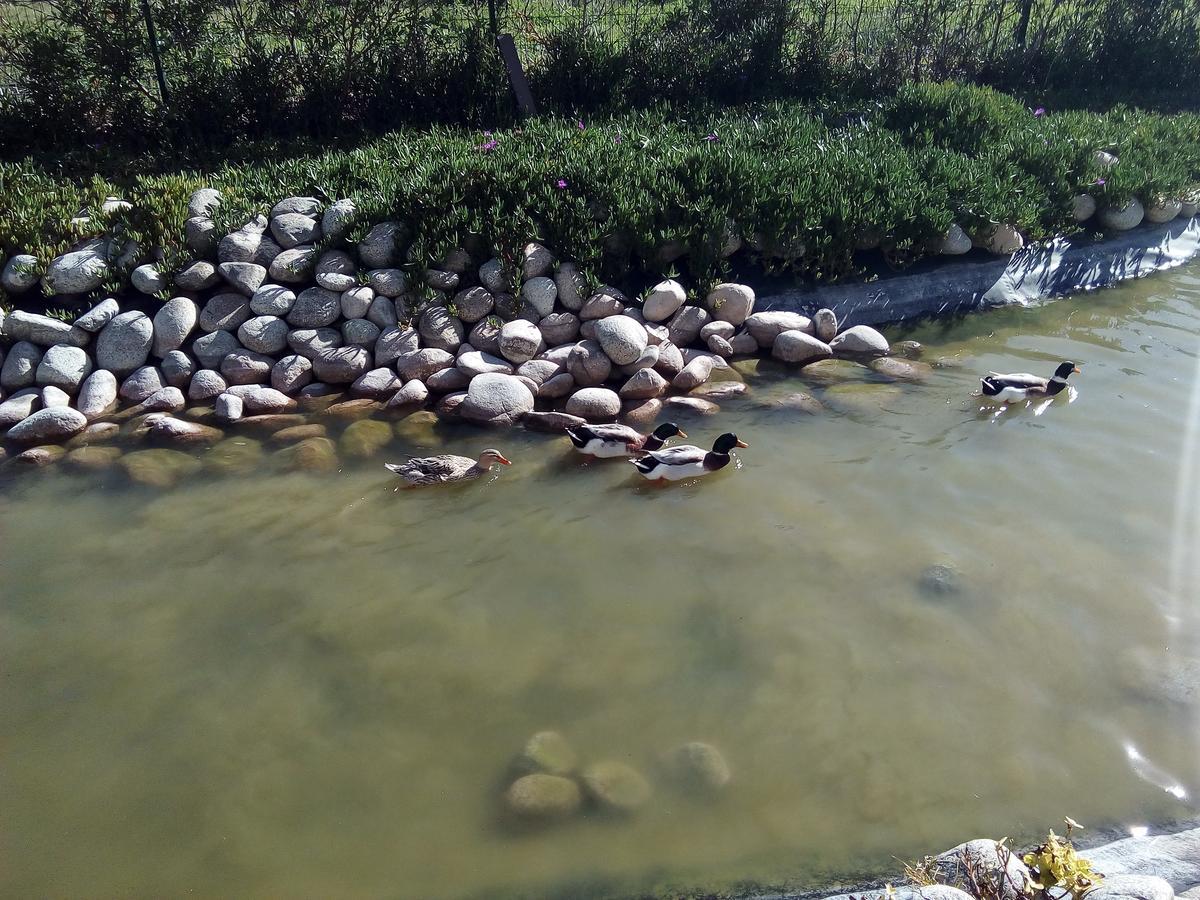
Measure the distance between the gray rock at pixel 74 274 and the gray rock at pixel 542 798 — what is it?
624 cm

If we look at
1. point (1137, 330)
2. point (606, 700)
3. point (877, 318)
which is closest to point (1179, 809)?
point (606, 700)

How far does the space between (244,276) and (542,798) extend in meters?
5.58

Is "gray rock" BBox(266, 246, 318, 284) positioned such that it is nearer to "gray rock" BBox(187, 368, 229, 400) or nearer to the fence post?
"gray rock" BBox(187, 368, 229, 400)

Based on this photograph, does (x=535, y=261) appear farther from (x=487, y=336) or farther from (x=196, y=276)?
(x=196, y=276)

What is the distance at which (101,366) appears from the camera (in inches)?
288

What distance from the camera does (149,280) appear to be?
7.53 m

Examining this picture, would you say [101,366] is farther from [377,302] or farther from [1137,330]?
[1137,330]

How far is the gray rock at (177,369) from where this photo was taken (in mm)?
7270

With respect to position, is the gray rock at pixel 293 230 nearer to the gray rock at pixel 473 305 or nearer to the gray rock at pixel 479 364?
the gray rock at pixel 473 305

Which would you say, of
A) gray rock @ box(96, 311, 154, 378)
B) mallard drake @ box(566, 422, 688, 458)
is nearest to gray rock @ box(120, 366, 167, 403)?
gray rock @ box(96, 311, 154, 378)

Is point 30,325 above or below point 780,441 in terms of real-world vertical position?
above

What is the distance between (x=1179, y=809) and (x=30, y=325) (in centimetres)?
831

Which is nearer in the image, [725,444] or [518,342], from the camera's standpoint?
[725,444]

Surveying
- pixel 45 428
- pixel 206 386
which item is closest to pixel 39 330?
pixel 45 428
